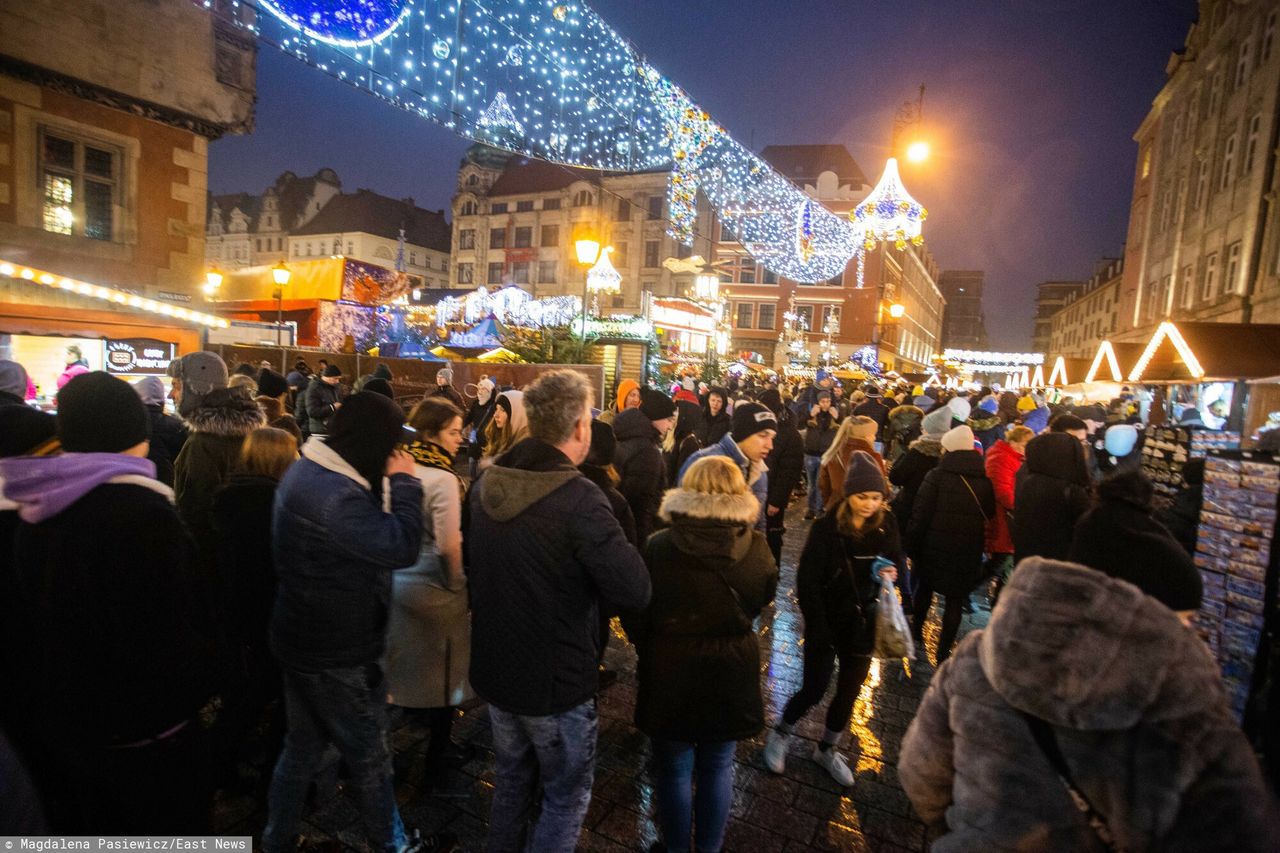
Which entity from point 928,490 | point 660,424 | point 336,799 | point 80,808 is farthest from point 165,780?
point 928,490

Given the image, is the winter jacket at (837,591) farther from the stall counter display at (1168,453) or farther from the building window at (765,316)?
A: the building window at (765,316)

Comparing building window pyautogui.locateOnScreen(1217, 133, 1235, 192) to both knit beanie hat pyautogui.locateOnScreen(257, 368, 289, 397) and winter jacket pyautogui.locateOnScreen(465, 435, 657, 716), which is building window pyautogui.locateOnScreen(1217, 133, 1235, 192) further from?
knit beanie hat pyautogui.locateOnScreen(257, 368, 289, 397)

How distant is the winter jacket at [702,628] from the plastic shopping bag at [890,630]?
110 cm

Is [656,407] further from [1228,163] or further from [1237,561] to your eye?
[1228,163]

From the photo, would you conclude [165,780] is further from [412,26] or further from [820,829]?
[412,26]

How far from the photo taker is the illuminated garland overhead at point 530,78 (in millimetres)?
4656

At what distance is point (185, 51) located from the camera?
10.4 metres

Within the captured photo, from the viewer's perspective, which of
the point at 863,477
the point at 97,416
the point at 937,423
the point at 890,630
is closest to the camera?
the point at 97,416

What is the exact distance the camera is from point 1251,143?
794 inches

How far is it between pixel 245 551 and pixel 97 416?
41.4 inches

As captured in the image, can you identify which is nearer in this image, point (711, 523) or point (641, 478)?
point (711, 523)

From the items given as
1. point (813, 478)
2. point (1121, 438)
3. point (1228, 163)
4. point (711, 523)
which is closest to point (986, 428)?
point (1121, 438)

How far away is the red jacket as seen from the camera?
17.4 ft

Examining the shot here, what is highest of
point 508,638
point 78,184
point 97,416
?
point 78,184
